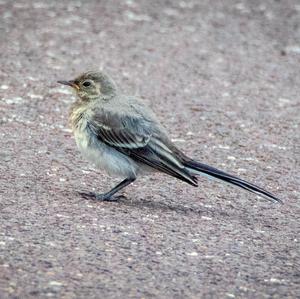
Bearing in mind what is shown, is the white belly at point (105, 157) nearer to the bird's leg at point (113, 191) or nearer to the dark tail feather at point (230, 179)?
the bird's leg at point (113, 191)

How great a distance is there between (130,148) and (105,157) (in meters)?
0.20

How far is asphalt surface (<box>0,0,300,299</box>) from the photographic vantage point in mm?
5961

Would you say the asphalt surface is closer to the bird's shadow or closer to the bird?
the bird's shadow

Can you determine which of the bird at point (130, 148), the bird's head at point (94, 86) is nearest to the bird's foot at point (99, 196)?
the bird at point (130, 148)

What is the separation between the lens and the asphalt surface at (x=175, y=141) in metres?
5.96

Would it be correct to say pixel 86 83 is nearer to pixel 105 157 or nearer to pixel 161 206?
pixel 105 157

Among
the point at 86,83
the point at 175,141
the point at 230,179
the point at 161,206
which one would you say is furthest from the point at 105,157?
the point at 175,141

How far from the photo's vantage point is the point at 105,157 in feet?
24.5

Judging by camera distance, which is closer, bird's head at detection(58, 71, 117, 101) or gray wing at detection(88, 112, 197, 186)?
gray wing at detection(88, 112, 197, 186)

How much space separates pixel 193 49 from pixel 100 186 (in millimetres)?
4895

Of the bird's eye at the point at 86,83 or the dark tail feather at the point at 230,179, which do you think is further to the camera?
the bird's eye at the point at 86,83

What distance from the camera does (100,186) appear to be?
792 cm

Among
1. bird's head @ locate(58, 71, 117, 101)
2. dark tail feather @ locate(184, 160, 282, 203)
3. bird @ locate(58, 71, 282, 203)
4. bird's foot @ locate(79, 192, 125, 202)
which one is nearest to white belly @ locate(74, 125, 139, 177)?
bird @ locate(58, 71, 282, 203)

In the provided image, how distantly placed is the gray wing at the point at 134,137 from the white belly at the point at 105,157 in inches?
1.7
